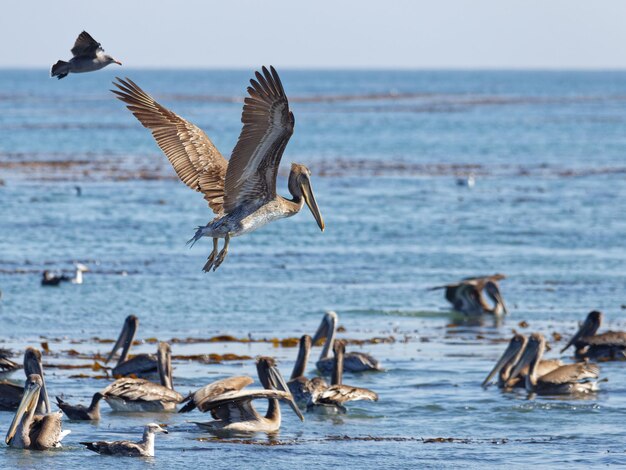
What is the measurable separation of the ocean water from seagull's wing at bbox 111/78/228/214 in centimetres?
212

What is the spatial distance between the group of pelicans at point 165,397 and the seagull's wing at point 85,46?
300 cm

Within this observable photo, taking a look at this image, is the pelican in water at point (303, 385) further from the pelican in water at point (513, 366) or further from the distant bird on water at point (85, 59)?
the distant bird on water at point (85, 59)

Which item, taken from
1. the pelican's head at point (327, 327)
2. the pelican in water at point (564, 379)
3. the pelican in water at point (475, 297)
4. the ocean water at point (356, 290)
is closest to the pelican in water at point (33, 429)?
the ocean water at point (356, 290)

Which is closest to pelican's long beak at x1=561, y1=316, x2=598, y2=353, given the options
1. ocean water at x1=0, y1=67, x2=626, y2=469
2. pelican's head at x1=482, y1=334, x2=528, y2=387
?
ocean water at x1=0, y1=67, x2=626, y2=469

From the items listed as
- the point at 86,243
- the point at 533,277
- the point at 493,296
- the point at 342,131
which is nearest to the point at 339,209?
the point at 86,243

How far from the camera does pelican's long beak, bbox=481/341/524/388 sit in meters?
13.2

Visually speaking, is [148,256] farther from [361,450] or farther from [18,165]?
[18,165]

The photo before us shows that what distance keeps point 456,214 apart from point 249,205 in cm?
2097

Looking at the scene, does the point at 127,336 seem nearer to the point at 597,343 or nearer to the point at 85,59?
the point at 597,343

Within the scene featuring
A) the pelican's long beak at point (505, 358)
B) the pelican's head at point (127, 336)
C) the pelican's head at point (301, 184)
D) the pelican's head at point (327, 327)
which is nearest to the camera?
the pelican's head at point (301, 184)

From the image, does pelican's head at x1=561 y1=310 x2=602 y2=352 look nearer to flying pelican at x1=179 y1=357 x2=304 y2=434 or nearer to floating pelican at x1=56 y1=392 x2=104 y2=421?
flying pelican at x1=179 y1=357 x2=304 y2=434

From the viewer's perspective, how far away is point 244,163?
8773 millimetres

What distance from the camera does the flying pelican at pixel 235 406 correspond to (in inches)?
412

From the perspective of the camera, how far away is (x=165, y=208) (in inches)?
1214
